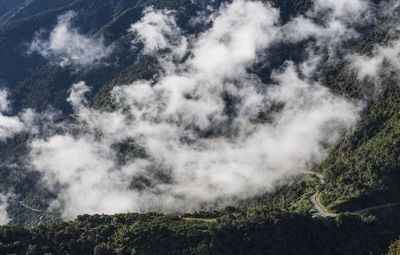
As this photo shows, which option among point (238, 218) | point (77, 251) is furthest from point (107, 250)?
point (238, 218)

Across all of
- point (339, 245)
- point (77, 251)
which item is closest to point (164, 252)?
point (77, 251)

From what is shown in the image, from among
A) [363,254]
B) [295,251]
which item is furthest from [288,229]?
[363,254]

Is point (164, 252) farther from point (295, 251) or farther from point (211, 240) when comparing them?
point (295, 251)

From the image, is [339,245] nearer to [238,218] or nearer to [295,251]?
[295,251]

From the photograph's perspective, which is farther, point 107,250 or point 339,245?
point 339,245

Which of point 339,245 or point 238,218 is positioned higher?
point 238,218

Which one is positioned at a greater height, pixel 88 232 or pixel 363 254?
pixel 88 232

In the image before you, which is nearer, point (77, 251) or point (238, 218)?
point (77, 251)

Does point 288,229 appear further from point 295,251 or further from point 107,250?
point 107,250
